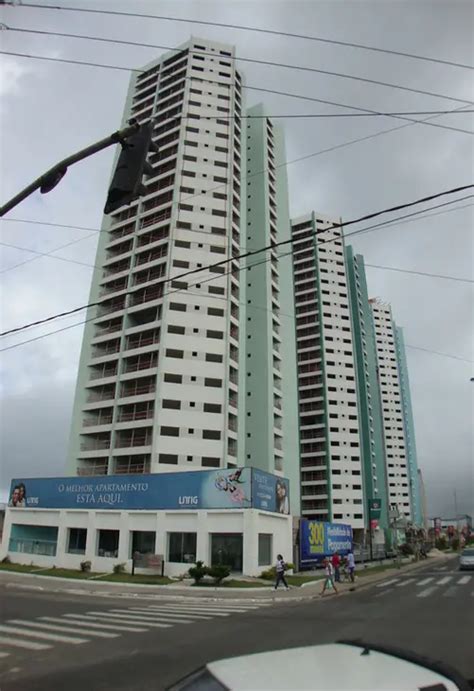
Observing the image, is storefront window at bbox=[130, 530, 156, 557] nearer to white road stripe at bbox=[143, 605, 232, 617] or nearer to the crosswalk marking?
white road stripe at bbox=[143, 605, 232, 617]

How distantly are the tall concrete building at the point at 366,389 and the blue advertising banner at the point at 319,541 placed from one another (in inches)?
2077

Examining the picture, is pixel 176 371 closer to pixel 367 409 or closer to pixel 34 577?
pixel 34 577

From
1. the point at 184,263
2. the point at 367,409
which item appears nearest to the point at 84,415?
the point at 184,263

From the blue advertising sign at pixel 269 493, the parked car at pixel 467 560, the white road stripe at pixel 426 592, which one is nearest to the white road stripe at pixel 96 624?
the white road stripe at pixel 426 592

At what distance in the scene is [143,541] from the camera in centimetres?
2928

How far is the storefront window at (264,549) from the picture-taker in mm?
27087

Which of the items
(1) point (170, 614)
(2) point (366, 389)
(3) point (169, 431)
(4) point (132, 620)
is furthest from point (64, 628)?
(2) point (366, 389)

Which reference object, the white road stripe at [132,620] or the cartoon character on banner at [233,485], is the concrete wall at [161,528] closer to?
the cartoon character on banner at [233,485]

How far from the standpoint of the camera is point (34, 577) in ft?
84.8

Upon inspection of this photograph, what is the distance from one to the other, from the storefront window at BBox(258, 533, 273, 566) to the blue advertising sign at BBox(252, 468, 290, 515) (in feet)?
5.02

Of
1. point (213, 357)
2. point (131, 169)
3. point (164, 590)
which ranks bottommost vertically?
point (164, 590)

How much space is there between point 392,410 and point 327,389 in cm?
5307

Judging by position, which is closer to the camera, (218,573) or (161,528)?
(218,573)

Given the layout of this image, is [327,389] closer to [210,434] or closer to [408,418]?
[210,434]
